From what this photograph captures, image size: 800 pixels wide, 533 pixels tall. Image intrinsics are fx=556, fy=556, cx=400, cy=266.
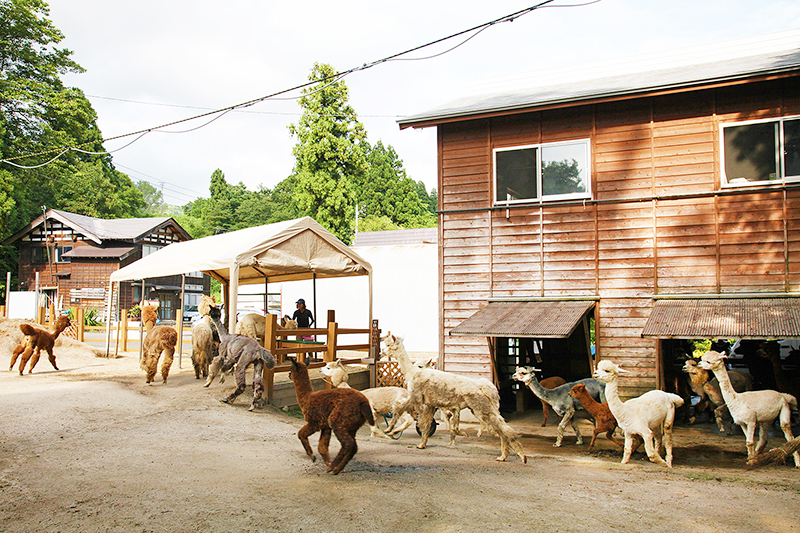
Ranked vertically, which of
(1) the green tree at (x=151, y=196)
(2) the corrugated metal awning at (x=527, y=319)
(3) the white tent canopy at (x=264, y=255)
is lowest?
(2) the corrugated metal awning at (x=527, y=319)

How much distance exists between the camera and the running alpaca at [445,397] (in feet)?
24.6

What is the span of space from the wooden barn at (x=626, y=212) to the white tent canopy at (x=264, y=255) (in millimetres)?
2450

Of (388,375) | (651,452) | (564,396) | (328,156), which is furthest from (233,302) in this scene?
(328,156)

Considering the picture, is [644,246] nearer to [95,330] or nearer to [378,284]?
[378,284]

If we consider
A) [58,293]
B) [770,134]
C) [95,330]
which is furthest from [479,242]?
[58,293]

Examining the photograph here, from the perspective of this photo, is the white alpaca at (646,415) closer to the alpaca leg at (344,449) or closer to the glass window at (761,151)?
the alpaca leg at (344,449)

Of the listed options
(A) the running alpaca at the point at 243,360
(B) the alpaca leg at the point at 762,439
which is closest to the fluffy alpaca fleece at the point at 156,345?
(A) the running alpaca at the point at 243,360

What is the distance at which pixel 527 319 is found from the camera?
10.1m

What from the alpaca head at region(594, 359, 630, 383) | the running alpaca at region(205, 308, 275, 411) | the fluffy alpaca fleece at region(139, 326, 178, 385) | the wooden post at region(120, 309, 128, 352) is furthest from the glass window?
the wooden post at region(120, 309, 128, 352)

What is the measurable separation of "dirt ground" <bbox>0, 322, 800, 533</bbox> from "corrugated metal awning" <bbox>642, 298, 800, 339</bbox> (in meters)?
1.77

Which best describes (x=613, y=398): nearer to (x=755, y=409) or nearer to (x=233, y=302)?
(x=755, y=409)

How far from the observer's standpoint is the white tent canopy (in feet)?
34.4

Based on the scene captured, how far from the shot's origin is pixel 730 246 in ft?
33.3

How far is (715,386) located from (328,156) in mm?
33583
